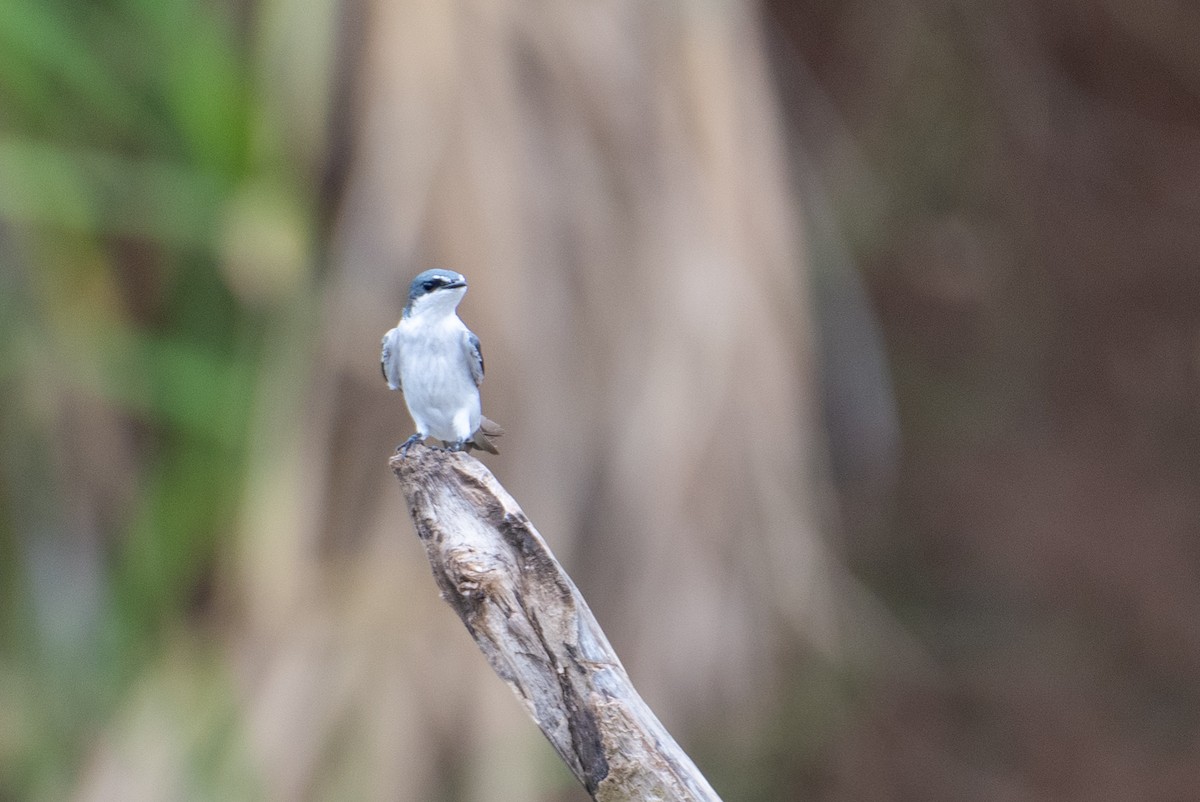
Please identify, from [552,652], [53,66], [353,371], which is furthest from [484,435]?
[53,66]

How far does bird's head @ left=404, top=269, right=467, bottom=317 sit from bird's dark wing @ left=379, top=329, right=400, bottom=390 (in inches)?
1.3

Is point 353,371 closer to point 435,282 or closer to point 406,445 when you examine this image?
point 435,282

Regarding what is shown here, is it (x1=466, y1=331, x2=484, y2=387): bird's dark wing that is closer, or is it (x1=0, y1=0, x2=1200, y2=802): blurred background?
(x1=466, y1=331, x2=484, y2=387): bird's dark wing

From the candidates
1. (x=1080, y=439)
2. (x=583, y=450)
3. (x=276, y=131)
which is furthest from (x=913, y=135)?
(x=276, y=131)

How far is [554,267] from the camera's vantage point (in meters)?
2.41

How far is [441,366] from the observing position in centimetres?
150

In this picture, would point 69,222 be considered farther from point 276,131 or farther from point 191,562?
point 191,562

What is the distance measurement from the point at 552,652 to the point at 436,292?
2.03 ft

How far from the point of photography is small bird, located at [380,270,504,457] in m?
1.49

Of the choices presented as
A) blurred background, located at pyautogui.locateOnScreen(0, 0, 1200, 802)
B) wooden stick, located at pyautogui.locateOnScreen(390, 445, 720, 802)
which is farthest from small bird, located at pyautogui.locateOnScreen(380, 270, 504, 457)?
blurred background, located at pyautogui.locateOnScreen(0, 0, 1200, 802)

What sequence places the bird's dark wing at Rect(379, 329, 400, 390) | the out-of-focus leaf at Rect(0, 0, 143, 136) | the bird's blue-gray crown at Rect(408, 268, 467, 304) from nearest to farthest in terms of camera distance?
1. the bird's blue-gray crown at Rect(408, 268, 467, 304)
2. the bird's dark wing at Rect(379, 329, 400, 390)
3. the out-of-focus leaf at Rect(0, 0, 143, 136)

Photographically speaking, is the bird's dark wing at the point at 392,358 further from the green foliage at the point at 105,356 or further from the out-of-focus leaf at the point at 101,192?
the out-of-focus leaf at the point at 101,192

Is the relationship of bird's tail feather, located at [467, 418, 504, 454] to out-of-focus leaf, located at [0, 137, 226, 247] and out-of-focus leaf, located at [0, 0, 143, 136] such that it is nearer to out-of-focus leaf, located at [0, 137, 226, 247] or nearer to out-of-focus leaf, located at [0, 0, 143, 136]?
out-of-focus leaf, located at [0, 137, 226, 247]

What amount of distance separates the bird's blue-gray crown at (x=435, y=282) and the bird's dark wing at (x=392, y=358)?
0.21 ft
